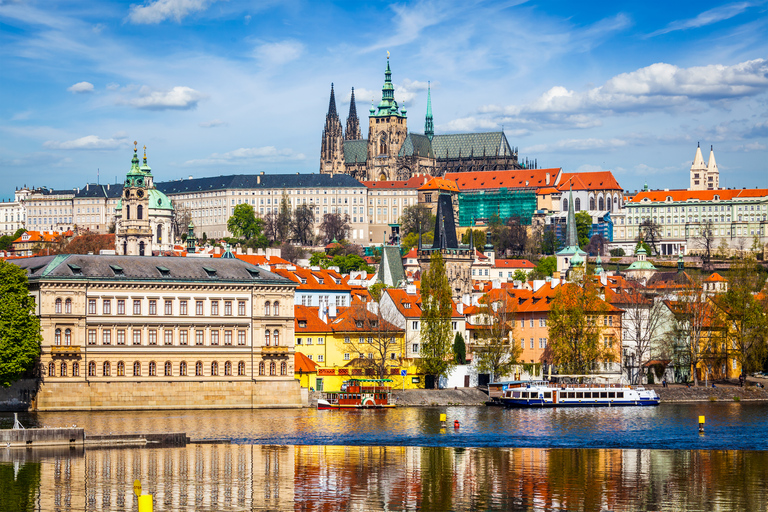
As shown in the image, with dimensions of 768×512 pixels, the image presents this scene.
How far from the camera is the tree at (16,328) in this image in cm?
6631

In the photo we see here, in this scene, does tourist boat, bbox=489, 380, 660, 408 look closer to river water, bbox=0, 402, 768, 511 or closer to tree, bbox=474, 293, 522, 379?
tree, bbox=474, 293, 522, 379

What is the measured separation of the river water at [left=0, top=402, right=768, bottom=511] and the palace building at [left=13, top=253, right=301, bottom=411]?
2.66 meters

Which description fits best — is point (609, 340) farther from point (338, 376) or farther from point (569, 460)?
point (569, 460)

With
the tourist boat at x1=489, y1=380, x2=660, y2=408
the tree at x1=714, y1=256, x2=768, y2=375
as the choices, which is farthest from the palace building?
A: the tree at x1=714, y1=256, x2=768, y2=375

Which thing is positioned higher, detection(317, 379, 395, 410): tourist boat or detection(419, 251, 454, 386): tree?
detection(419, 251, 454, 386): tree

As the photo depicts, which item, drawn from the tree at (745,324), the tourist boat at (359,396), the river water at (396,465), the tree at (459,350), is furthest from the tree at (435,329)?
the tree at (745,324)

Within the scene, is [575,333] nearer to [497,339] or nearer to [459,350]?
[497,339]

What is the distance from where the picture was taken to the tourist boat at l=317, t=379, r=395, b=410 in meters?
76.8

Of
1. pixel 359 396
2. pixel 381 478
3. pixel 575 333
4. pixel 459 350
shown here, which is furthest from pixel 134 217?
pixel 381 478

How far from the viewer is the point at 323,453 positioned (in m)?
52.2

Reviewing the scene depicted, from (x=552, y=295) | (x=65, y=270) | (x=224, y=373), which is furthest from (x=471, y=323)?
(x=65, y=270)

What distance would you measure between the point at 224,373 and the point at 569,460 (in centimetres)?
2833

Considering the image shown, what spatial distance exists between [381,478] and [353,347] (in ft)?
132

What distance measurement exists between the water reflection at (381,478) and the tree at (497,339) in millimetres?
33603
